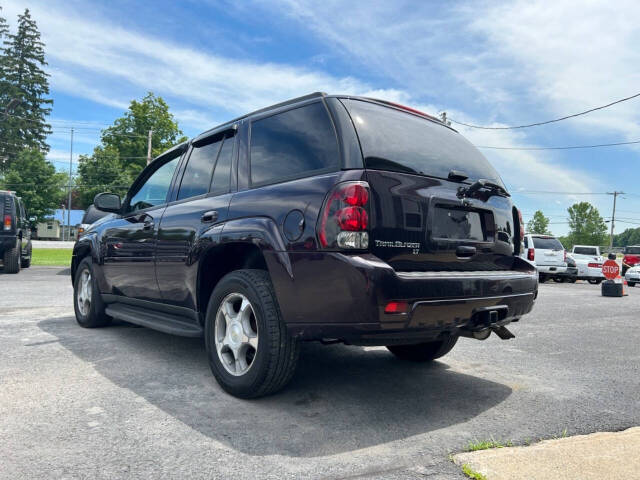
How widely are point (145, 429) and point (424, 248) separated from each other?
177 centimetres

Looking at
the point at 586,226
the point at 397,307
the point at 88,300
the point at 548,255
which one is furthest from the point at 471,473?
the point at 586,226

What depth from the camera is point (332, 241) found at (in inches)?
105

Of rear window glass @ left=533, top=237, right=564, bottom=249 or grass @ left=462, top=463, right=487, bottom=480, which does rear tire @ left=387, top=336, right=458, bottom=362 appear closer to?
grass @ left=462, top=463, right=487, bottom=480

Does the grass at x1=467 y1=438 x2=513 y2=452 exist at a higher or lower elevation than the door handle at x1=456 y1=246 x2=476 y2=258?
lower

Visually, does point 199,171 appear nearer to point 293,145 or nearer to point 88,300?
point 293,145

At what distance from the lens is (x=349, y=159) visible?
2811mm

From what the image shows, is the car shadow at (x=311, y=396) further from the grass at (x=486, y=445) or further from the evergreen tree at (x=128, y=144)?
the evergreen tree at (x=128, y=144)

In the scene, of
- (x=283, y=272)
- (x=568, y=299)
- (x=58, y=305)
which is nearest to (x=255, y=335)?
(x=283, y=272)

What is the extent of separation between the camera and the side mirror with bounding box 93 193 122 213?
16.6 feet

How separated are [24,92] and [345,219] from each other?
7184 cm

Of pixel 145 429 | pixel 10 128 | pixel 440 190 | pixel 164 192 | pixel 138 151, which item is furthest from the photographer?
pixel 10 128

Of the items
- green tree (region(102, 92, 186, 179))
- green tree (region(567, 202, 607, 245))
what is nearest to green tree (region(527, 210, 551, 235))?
green tree (region(567, 202, 607, 245))

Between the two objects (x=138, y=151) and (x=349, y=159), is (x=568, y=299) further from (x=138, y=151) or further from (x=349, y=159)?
(x=138, y=151)

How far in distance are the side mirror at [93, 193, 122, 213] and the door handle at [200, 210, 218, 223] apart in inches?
74.9
